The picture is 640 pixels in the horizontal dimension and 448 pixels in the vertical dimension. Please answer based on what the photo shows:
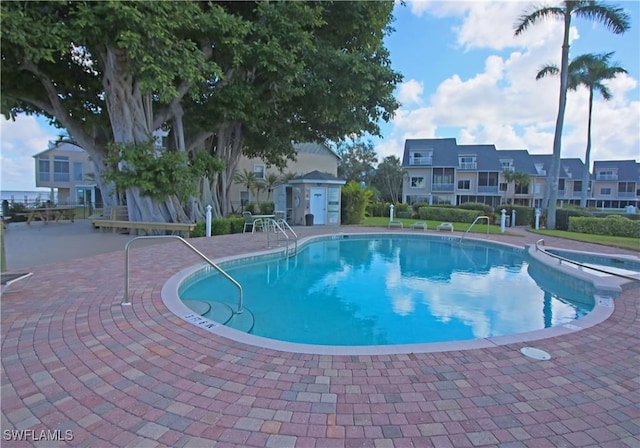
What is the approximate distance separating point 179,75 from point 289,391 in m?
8.97

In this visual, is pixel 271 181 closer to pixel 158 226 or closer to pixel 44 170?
pixel 158 226

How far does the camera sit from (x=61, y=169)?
105 ft

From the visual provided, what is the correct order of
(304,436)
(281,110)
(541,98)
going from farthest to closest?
(541,98)
(281,110)
(304,436)

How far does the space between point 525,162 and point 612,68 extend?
18157mm

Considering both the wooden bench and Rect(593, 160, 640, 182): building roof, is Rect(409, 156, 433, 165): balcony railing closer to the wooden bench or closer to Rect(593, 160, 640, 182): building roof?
Rect(593, 160, 640, 182): building roof

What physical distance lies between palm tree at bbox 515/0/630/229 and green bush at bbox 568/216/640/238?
3.99 ft

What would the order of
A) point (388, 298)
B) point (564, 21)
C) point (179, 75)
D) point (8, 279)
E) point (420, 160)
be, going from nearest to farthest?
point (8, 279) < point (388, 298) < point (179, 75) < point (564, 21) < point (420, 160)

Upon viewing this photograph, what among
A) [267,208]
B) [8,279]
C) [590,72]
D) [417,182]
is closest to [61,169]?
[267,208]

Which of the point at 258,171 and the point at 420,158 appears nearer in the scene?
the point at 258,171

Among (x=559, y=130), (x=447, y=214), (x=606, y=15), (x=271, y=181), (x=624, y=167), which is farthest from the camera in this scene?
(x=624, y=167)

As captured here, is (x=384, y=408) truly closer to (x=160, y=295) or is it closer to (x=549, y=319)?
(x=160, y=295)

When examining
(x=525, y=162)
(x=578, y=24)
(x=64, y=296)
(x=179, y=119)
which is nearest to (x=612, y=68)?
(x=578, y=24)

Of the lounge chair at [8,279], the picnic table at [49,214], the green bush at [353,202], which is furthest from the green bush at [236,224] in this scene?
the picnic table at [49,214]

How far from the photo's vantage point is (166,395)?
7.96 ft
